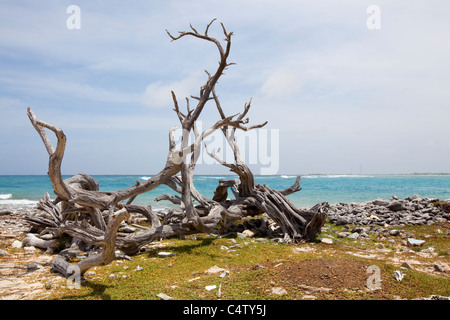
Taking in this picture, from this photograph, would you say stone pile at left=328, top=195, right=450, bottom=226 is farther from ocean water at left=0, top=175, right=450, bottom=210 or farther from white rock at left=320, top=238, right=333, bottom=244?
ocean water at left=0, top=175, right=450, bottom=210

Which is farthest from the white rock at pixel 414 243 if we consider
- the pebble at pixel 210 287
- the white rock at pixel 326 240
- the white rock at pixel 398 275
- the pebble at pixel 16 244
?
the pebble at pixel 16 244

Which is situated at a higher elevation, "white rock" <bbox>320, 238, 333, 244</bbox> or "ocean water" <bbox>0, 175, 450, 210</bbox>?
"white rock" <bbox>320, 238, 333, 244</bbox>

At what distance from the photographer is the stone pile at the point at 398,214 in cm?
1375

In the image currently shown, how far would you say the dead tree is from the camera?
7032 mm

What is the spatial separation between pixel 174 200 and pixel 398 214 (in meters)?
10.4

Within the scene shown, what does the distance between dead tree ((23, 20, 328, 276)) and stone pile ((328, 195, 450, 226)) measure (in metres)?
3.99

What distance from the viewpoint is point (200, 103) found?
404 inches

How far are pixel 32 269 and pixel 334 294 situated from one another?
6.66 m

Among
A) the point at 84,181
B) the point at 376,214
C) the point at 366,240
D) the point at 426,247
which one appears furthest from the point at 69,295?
the point at 376,214

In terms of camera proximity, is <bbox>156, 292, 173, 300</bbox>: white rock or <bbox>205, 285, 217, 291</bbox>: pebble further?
<bbox>205, 285, 217, 291</bbox>: pebble

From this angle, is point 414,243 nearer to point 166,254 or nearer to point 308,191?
point 166,254

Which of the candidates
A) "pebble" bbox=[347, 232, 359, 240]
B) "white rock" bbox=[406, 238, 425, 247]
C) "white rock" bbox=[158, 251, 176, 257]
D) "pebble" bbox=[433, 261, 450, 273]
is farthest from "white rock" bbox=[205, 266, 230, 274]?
"white rock" bbox=[406, 238, 425, 247]

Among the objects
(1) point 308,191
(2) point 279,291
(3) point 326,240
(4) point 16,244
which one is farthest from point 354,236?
(1) point 308,191

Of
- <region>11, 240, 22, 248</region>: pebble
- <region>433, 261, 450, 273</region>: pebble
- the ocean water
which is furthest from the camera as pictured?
the ocean water
